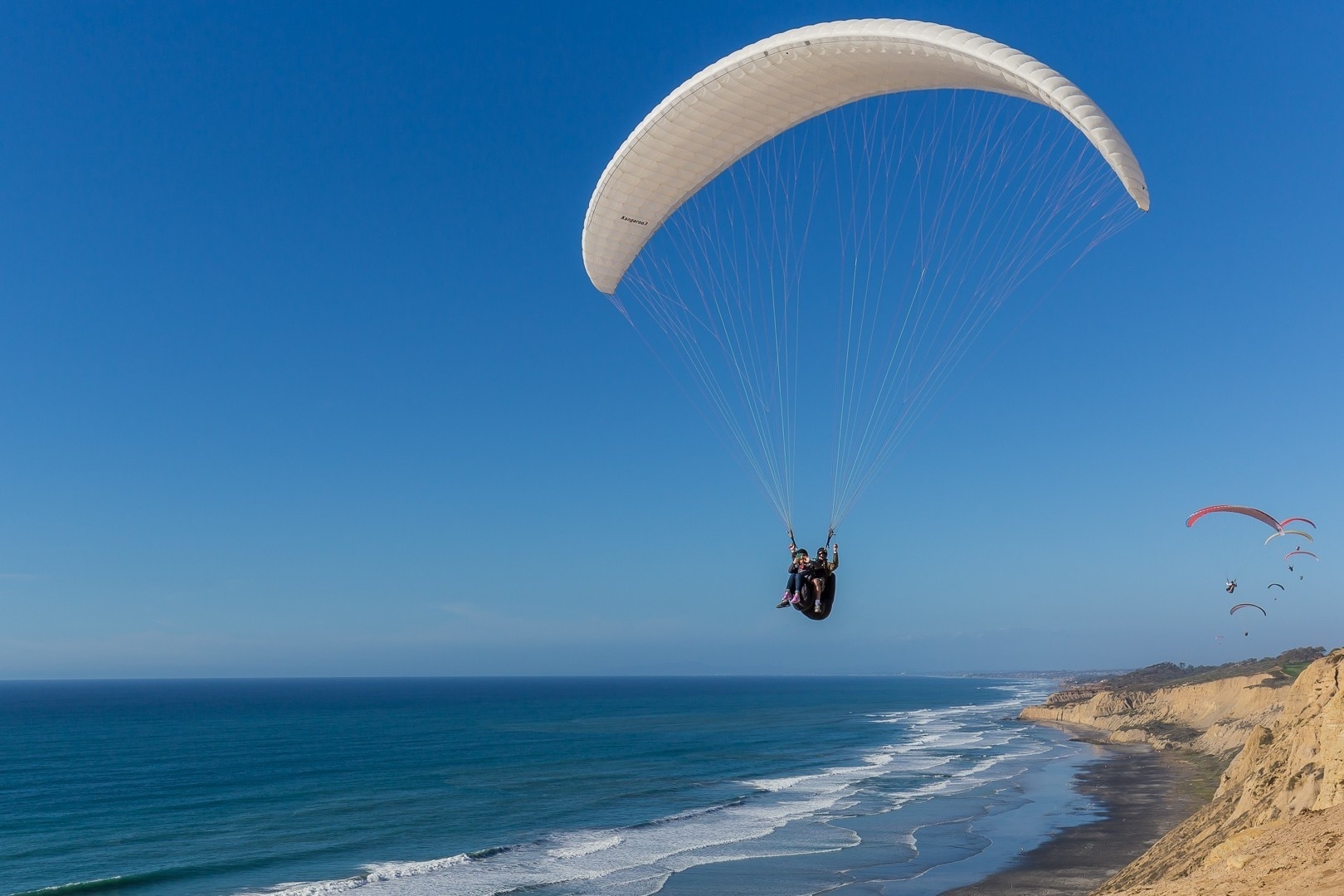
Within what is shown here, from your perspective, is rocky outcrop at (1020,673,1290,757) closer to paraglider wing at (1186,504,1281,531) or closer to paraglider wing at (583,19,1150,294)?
paraglider wing at (1186,504,1281,531)

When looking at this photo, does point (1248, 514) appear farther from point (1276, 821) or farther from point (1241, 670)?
point (1241, 670)

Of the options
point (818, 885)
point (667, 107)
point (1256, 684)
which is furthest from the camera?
point (1256, 684)

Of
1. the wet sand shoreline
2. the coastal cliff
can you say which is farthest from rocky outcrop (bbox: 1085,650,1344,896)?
the wet sand shoreline

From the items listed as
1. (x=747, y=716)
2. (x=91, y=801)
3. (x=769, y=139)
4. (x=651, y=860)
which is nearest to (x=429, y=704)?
(x=747, y=716)

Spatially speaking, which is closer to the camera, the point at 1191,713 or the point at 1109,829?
the point at 1109,829

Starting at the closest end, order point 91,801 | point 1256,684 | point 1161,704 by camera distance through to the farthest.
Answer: point 91,801, point 1256,684, point 1161,704

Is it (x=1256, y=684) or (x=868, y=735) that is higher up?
(x=1256, y=684)

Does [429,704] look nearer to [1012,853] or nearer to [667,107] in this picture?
[1012,853]

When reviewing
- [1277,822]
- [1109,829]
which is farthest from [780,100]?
[1109,829]
